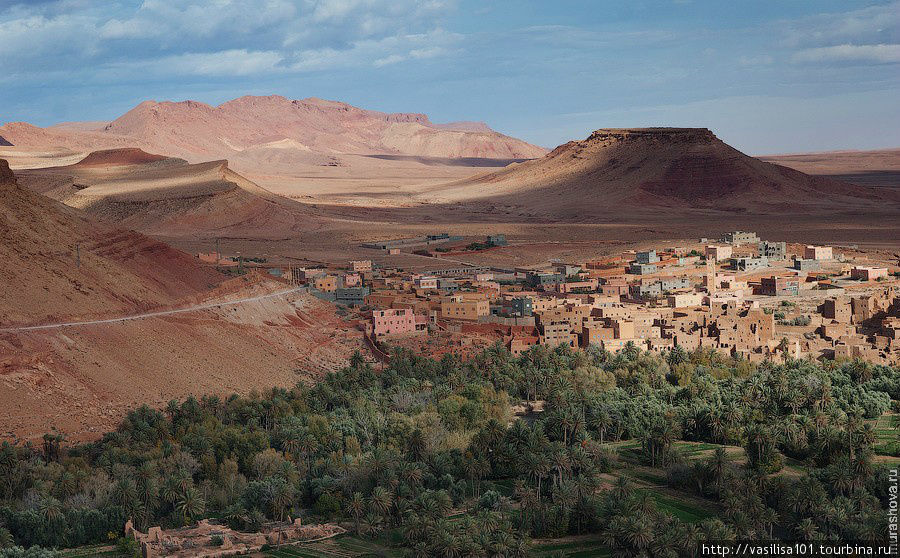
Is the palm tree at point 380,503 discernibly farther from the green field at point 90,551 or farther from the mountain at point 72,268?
the mountain at point 72,268

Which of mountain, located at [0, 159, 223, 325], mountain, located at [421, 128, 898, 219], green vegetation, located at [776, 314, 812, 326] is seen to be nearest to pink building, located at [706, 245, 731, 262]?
green vegetation, located at [776, 314, 812, 326]

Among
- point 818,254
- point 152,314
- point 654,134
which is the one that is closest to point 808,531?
point 152,314

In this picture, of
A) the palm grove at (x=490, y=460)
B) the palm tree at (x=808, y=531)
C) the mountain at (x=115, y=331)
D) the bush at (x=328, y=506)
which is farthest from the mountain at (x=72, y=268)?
the palm tree at (x=808, y=531)

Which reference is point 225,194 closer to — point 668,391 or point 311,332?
point 311,332

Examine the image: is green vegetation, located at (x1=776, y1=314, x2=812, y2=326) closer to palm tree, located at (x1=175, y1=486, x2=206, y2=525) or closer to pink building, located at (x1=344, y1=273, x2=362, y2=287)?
pink building, located at (x1=344, y1=273, x2=362, y2=287)

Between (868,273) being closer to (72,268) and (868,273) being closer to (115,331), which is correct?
(115,331)

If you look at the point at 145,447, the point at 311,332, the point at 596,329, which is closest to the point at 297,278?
the point at 311,332
